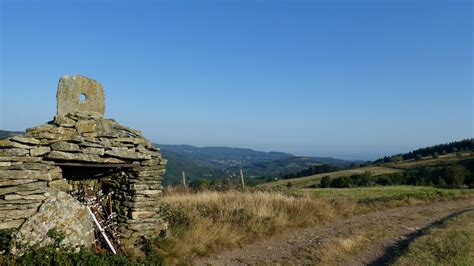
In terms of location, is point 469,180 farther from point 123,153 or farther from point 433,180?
point 123,153

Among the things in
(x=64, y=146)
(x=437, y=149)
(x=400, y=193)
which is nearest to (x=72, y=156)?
(x=64, y=146)

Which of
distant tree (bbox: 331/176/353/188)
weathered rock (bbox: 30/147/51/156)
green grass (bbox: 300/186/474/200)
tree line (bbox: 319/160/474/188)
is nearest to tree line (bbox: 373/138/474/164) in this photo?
tree line (bbox: 319/160/474/188)

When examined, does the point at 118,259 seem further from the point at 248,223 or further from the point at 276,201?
the point at 276,201

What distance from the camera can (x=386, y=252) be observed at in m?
9.31

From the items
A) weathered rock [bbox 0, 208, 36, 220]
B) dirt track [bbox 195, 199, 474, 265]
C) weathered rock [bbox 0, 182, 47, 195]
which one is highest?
weathered rock [bbox 0, 182, 47, 195]

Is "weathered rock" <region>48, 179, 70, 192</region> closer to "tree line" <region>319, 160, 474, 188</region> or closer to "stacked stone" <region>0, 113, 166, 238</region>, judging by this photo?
"stacked stone" <region>0, 113, 166, 238</region>

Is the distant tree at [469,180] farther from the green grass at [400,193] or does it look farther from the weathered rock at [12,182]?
the weathered rock at [12,182]

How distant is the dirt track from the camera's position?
862 cm

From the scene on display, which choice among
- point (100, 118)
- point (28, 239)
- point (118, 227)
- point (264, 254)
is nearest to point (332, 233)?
point (264, 254)

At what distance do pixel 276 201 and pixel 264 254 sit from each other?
4.22 m

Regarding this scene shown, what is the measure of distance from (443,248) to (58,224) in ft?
26.0

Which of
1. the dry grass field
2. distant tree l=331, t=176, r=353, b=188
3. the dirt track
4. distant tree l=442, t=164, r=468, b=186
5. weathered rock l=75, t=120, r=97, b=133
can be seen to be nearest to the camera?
weathered rock l=75, t=120, r=97, b=133

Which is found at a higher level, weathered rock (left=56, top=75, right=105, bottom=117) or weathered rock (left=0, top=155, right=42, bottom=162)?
weathered rock (left=56, top=75, right=105, bottom=117)

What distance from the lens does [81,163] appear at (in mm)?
7402
